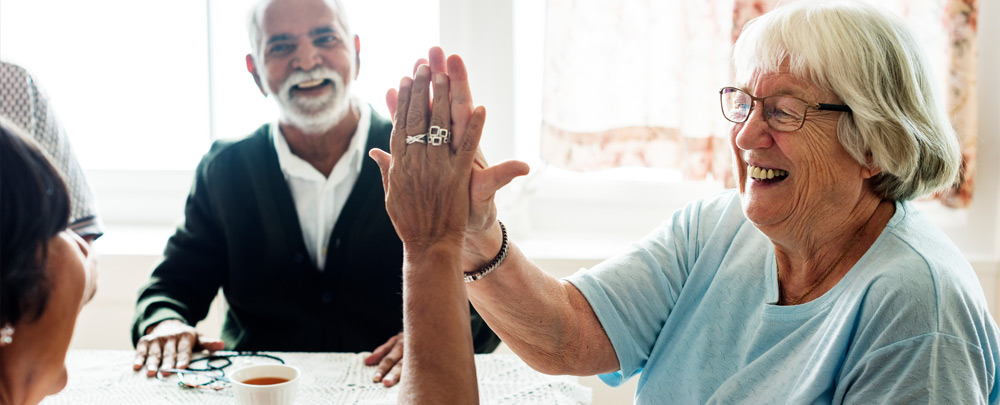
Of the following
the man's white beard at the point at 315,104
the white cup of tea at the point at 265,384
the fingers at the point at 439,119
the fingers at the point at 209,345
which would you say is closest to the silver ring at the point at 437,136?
the fingers at the point at 439,119

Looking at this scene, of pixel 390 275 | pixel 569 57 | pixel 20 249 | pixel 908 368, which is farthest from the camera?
pixel 569 57

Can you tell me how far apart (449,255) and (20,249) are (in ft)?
1.84

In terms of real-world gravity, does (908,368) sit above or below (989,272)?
above

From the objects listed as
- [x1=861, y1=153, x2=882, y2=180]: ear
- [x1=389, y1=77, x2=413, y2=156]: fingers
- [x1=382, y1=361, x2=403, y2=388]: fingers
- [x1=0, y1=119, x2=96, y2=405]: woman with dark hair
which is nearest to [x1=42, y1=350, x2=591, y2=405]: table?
[x1=382, y1=361, x2=403, y2=388]: fingers

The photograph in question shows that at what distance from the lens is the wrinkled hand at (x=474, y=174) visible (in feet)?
3.51

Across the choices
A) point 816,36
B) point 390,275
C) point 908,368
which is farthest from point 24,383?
point 390,275

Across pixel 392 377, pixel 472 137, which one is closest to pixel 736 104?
pixel 472 137

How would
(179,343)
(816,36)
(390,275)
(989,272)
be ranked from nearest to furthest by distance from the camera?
(816,36), (179,343), (390,275), (989,272)

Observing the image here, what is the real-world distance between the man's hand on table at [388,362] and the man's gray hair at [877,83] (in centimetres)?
81

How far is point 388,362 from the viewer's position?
146 centimetres

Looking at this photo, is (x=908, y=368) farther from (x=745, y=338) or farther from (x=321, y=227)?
(x=321, y=227)

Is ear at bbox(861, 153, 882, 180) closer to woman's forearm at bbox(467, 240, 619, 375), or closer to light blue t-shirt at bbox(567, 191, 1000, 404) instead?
light blue t-shirt at bbox(567, 191, 1000, 404)

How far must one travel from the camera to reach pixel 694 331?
4.23ft

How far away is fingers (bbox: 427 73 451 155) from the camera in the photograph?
1.06 m
